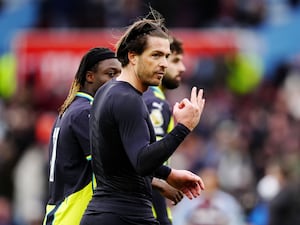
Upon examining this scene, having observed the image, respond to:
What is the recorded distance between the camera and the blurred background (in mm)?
14405

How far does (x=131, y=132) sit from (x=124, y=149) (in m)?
0.17

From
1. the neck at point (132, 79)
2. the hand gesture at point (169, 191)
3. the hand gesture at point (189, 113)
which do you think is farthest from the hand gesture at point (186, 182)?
the neck at point (132, 79)

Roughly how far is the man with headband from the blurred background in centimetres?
414

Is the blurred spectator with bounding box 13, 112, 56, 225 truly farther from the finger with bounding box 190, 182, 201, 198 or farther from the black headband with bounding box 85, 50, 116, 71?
the finger with bounding box 190, 182, 201, 198

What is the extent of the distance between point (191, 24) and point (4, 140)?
599 centimetres

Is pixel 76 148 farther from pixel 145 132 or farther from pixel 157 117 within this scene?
pixel 157 117

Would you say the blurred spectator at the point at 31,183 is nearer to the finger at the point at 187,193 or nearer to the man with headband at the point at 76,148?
the man with headband at the point at 76,148

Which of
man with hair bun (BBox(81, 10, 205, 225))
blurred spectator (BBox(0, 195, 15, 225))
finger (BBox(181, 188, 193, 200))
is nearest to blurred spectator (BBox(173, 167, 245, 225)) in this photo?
blurred spectator (BBox(0, 195, 15, 225))

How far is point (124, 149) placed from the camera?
755cm

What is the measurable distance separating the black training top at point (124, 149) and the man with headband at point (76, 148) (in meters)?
0.52

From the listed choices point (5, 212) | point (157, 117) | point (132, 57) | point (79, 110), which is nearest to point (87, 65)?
point (79, 110)

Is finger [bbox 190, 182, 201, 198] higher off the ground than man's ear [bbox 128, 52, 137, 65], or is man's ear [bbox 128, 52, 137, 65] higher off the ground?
man's ear [bbox 128, 52, 137, 65]

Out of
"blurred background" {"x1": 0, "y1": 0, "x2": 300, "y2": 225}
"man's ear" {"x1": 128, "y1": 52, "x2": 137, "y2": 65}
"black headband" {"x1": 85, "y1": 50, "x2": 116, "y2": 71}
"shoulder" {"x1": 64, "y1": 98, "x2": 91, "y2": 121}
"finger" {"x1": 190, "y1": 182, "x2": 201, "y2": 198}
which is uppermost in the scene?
"man's ear" {"x1": 128, "y1": 52, "x2": 137, "y2": 65}

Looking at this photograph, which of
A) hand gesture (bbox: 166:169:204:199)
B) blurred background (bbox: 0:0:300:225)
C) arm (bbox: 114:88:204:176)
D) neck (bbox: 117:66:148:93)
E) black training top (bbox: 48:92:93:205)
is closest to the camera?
arm (bbox: 114:88:204:176)
